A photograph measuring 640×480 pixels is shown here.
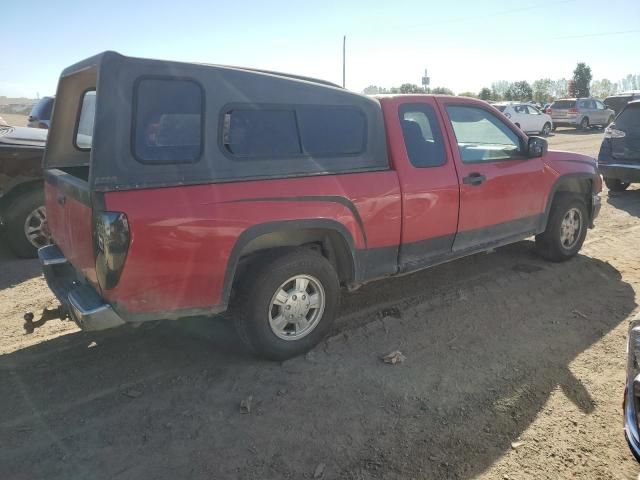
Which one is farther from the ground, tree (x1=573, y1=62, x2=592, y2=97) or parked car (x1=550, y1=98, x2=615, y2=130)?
tree (x1=573, y1=62, x2=592, y2=97)

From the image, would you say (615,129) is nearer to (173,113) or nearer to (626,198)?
(626,198)

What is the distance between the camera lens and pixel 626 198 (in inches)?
367

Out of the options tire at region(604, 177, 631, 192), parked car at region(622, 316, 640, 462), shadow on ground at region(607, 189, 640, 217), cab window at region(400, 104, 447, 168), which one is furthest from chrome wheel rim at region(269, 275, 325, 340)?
tire at region(604, 177, 631, 192)

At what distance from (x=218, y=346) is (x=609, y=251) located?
4917 millimetres

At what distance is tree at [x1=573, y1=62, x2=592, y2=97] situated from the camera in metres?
54.2

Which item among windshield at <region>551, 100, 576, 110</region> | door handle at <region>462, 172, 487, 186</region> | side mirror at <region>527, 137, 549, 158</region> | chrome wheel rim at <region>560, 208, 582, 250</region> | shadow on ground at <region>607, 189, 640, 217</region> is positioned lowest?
shadow on ground at <region>607, 189, 640, 217</region>

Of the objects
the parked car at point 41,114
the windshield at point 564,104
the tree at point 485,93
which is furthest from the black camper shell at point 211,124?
the tree at point 485,93

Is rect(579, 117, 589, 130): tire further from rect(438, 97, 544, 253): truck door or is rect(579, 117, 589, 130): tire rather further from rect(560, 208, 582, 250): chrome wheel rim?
rect(438, 97, 544, 253): truck door

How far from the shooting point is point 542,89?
77000 mm

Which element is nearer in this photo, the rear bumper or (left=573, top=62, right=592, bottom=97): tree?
the rear bumper

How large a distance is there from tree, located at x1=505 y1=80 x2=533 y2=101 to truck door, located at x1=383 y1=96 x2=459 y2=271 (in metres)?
62.4

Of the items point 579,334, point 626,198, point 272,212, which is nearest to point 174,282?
point 272,212

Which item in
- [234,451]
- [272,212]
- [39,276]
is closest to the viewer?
[234,451]

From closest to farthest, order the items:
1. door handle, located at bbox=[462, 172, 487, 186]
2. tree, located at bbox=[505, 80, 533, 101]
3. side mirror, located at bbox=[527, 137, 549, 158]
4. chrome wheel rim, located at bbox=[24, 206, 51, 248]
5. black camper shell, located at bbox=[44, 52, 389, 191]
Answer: black camper shell, located at bbox=[44, 52, 389, 191] → door handle, located at bbox=[462, 172, 487, 186] → side mirror, located at bbox=[527, 137, 549, 158] → chrome wheel rim, located at bbox=[24, 206, 51, 248] → tree, located at bbox=[505, 80, 533, 101]
